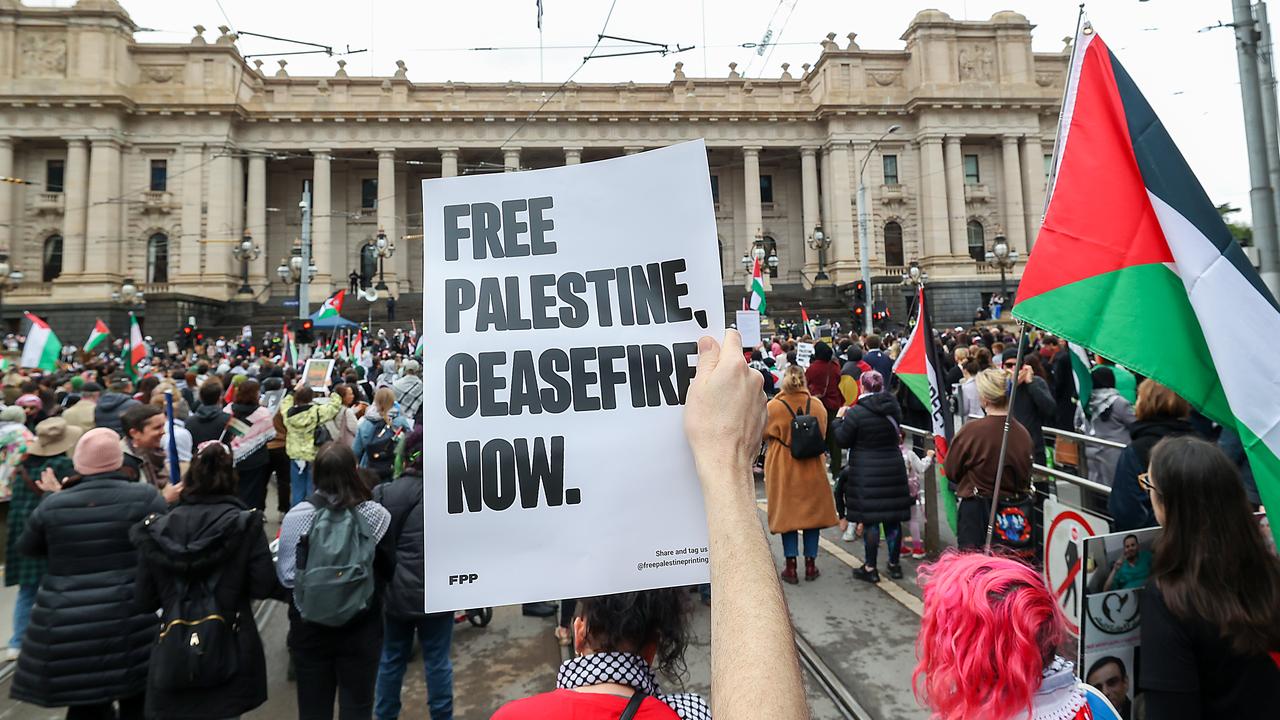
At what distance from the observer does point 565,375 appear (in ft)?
5.16

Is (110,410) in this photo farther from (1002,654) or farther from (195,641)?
(1002,654)

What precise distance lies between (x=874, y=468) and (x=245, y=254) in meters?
30.9

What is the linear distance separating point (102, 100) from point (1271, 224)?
4637cm

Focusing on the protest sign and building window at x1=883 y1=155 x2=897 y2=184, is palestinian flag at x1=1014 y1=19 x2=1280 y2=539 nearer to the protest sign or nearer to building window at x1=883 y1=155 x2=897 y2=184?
the protest sign

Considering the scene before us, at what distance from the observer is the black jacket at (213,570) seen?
2918 millimetres

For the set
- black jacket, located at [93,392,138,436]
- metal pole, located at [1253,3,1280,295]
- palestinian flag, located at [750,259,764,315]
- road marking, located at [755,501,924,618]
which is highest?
metal pole, located at [1253,3,1280,295]

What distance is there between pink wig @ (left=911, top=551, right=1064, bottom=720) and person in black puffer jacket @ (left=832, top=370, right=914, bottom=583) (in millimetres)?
4529

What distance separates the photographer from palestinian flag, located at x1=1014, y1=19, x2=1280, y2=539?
1.99 metres

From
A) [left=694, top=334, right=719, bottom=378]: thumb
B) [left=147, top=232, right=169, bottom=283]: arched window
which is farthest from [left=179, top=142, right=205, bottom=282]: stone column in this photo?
[left=694, top=334, right=719, bottom=378]: thumb

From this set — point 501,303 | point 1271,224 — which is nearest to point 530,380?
point 501,303

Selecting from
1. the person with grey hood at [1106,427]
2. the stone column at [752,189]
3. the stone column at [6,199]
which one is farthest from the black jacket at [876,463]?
the stone column at [6,199]

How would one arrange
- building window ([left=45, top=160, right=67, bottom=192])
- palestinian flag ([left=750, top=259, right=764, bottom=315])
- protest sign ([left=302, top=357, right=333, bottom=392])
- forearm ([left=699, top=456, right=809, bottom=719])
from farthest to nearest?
building window ([left=45, top=160, right=67, bottom=192]) < palestinian flag ([left=750, top=259, right=764, bottom=315]) < protest sign ([left=302, top=357, right=333, bottom=392]) < forearm ([left=699, top=456, right=809, bottom=719])

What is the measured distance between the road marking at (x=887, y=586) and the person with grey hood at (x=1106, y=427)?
1.68 metres

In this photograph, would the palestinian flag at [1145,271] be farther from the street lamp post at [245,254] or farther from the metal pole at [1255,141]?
the street lamp post at [245,254]
